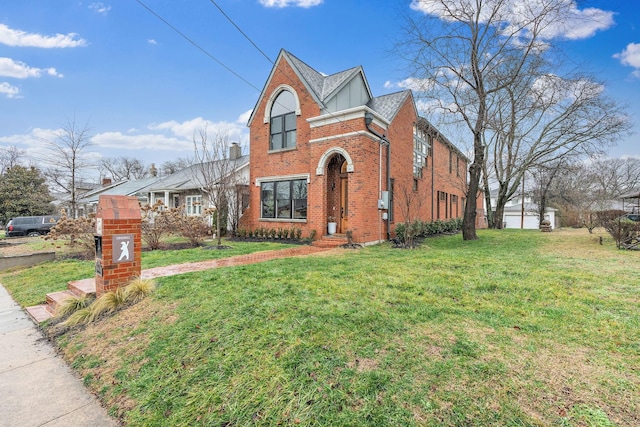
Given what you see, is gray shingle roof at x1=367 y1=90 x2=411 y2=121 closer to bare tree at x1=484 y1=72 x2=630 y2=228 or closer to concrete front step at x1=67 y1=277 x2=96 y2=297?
bare tree at x1=484 y1=72 x2=630 y2=228

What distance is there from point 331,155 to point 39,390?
32.8ft

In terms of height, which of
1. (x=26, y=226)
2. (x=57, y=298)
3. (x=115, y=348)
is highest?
(x=26, y=226)

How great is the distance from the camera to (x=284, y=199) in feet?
43.5

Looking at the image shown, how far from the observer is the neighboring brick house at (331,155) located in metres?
10.8

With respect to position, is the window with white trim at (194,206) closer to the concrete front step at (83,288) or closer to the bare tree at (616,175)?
the concrete front step at (83,288)

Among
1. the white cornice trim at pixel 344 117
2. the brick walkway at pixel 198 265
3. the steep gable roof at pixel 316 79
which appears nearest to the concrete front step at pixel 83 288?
the brick walkway at pixel 198 265

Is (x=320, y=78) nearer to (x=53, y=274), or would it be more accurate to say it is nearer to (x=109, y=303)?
(x=53, y=274)

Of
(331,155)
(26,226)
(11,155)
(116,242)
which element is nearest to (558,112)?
(331,155)

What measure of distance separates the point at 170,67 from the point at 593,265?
41.9 ft

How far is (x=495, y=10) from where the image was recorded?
1109 cm

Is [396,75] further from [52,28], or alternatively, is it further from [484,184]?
[484,184]

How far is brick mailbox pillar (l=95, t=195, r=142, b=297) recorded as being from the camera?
461cm

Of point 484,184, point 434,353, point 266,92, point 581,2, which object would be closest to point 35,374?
point 434,353

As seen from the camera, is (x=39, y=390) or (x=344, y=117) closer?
(x=39, y=390)
